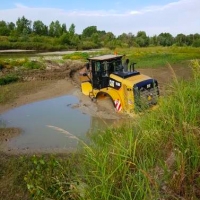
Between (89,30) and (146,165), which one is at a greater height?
(89,30)

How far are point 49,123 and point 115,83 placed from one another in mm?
2833

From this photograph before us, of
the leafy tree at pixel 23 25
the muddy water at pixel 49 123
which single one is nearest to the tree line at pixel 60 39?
the leafy tree at pixel 23 25

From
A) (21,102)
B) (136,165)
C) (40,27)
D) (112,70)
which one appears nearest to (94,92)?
(112,70)

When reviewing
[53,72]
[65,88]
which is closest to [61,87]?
[65,88]

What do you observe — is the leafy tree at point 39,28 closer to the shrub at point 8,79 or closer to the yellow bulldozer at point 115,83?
the shrub at point 8,79

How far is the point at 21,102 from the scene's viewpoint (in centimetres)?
1480

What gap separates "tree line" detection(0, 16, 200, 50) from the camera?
195 ft

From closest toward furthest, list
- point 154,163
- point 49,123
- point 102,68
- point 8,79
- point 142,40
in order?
point 154,163
point 49,123
point 102,68
point 8,79
point 142,40

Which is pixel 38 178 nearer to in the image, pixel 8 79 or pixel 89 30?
pixel 8 79

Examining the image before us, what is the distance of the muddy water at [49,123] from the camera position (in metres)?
9.09

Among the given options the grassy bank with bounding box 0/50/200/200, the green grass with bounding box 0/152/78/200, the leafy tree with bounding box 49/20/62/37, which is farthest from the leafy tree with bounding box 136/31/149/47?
the grassy bank with bounding box 0/50/200/200

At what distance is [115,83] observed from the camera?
1157 cm

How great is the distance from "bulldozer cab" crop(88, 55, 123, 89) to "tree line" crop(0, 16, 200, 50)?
150ft

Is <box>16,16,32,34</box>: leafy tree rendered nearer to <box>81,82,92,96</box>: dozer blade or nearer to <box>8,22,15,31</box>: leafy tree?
<box>8,22,15,31</box>: leafy tree
